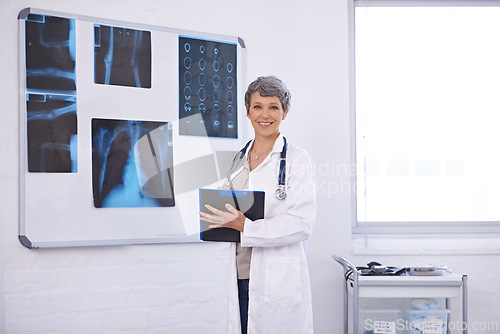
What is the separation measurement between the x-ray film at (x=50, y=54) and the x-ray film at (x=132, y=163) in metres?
0.24

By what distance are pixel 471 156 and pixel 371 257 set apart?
92cm

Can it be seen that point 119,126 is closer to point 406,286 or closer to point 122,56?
point 122,56

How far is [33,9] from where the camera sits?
196 cm

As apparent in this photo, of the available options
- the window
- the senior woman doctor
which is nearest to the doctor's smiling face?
the senior woman doctor

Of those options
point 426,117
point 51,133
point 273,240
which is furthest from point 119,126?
point 426,117

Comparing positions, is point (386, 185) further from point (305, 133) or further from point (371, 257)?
point (305, 133)

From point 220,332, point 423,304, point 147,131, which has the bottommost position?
point 220,332

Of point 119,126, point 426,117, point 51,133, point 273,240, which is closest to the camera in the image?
point 273,240

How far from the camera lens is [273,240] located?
1574 mm

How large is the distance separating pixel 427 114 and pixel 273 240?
1.61 meters

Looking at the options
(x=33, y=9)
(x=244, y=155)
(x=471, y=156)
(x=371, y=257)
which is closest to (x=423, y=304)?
(x=371, y=257)

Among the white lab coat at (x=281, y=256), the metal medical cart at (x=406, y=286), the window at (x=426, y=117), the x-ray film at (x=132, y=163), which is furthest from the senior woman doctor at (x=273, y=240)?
the window at (x=426, y=117)

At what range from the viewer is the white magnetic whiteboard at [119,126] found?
195 centimetres

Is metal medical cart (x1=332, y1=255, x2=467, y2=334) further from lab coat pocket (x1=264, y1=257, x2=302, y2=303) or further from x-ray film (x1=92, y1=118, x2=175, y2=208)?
x-ray film (x1=92, y1=118, x2=175, y2=208)
